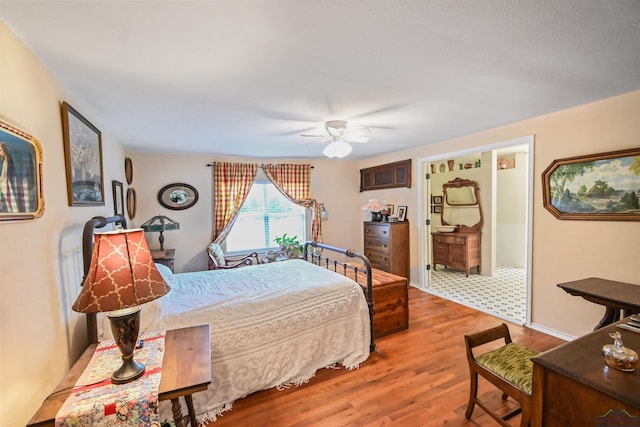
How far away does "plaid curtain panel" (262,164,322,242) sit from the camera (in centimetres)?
506

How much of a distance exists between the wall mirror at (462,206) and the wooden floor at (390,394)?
2.87 meters

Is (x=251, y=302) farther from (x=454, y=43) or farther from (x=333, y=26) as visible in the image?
(x=454, y=43)

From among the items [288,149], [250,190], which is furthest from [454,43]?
[250,190]

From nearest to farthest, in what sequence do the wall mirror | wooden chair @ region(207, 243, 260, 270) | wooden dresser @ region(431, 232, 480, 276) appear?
wooden chair @ region(207, 243, 260, 270), wooden dresser @ region(431, 232, 480, 276), the wall mirror

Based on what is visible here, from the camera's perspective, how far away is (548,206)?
2891 millimetres

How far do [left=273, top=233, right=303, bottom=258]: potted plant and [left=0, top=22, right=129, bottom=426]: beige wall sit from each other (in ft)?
10.3

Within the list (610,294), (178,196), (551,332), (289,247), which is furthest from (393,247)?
(178,196)

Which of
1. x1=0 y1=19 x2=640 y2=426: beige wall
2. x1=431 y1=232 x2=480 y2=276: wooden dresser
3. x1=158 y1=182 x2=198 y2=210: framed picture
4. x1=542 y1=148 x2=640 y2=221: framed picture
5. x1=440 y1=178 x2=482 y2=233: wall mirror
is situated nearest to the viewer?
x1=0 y1=19 x2=640 y2=426: beige wall

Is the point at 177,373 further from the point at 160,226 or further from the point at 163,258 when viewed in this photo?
the point at 160,226

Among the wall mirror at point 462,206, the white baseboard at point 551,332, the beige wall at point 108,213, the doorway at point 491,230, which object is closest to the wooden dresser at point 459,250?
the doorway at point 491,230

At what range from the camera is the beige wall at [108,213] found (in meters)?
1.19

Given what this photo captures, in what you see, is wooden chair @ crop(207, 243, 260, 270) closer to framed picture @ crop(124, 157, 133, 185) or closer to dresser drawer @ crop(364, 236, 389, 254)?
framed picture @ crop(124, 157, 133, 185)

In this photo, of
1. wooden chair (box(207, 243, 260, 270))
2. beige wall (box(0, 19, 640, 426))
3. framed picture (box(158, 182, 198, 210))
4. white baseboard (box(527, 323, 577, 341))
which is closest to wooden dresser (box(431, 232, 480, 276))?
beige wall (box(0, 19, 640, 426))

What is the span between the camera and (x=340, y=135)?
118 inches
